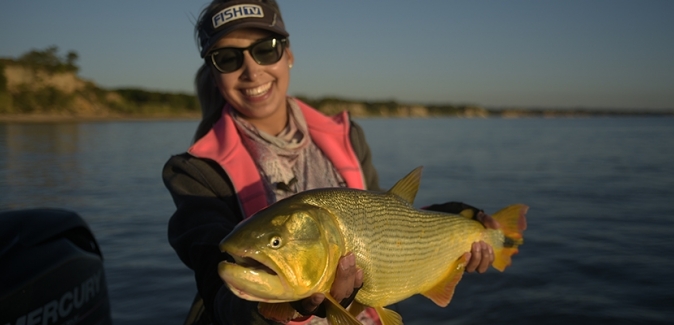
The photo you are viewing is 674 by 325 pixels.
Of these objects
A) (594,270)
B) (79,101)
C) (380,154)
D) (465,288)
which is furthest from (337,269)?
(79,101)

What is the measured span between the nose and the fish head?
146cm

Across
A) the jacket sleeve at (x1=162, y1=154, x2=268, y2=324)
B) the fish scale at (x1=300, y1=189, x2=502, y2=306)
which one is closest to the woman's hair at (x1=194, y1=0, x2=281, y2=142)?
the jacket sleeve at (x1=162, y1=154, x2=268, y2=324)

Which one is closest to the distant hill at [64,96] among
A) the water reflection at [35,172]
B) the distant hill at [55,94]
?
the distant hill at [55,94]

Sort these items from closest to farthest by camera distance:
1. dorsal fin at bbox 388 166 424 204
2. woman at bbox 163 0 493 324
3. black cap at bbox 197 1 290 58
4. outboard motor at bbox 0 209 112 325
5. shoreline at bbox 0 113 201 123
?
1. dorsal fin at bbox 388 166 424 204
2. outboard motor at bbox 0 209 112 325
3. woman at bbox 163 0 493 324
4. black cap at bbox 197 1 290 58
5. shoreline at bbox 0 113 201 123

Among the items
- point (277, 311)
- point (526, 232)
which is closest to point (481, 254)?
point (277, 311)

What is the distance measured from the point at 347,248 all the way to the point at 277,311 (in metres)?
0.37

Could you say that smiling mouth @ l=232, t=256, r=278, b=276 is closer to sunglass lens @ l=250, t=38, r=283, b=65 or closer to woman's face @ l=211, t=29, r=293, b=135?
woman's face @ l=211, t=29, r=293, b=135

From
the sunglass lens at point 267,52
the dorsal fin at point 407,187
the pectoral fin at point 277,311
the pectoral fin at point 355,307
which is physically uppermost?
the sunglass lens at point 267,52

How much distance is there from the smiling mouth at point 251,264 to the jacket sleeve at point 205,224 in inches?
12.1

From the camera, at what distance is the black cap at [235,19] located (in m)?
3.28

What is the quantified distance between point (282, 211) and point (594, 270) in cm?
672

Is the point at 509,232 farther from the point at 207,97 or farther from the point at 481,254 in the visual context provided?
the point at 207,97

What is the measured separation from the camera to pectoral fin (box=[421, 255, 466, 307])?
119 inches

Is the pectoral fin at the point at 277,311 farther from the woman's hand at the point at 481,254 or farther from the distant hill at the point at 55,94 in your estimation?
the distant hill at the point at 55,94
